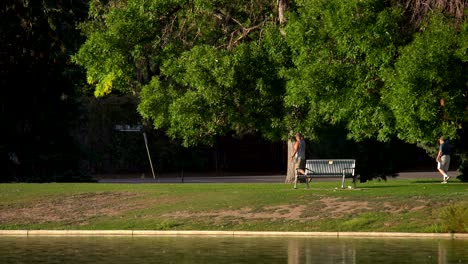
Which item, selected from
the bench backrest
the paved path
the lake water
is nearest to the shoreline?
the lake water

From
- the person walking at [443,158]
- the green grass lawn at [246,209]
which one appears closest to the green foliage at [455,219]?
the green grass lawn at [246,209]

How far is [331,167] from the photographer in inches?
1350

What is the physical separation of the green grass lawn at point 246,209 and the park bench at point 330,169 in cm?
100

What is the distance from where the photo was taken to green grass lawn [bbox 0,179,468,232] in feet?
88.6

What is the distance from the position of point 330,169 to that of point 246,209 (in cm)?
569

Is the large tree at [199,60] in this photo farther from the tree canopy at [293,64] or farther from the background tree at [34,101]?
the background tree at [34,101]

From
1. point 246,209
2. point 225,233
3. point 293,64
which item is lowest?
point 225,233

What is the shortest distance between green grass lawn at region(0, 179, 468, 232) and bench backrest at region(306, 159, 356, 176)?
3.42 ft

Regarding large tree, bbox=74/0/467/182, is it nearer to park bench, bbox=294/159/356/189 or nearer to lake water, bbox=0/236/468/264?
park bench, bbox=294/159/356/189

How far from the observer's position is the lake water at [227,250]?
20.4m

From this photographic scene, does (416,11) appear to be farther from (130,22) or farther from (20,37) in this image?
(20,37)

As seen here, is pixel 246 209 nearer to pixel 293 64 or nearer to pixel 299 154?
pixel 299 154

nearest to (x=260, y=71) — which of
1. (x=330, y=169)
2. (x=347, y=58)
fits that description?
(x=347, y=58)

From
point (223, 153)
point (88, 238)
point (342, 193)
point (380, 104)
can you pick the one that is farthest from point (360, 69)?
point (223, 153)
